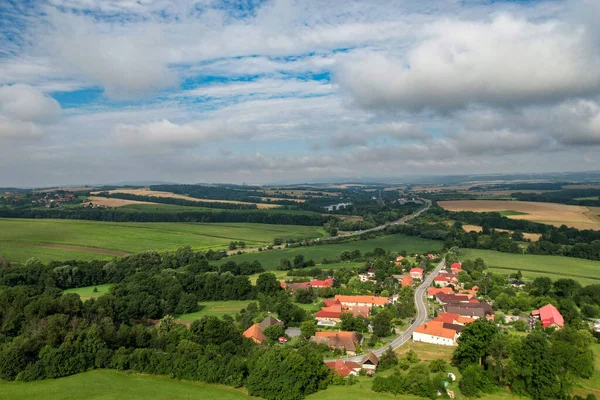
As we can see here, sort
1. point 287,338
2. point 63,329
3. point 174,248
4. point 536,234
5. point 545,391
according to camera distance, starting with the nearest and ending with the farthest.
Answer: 1. point 545,391
2. point 63,329
3. point 287,338
4. point 174,248
5. point 536,234

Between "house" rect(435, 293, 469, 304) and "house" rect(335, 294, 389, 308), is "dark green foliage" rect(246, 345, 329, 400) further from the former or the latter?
"house" rect(435, 293, 469, 304)

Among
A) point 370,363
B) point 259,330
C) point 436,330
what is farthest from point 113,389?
point 436,330

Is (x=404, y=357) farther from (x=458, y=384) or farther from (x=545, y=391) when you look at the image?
(x=545, y=391)

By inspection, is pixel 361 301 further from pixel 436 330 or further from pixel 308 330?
pixel 308 330

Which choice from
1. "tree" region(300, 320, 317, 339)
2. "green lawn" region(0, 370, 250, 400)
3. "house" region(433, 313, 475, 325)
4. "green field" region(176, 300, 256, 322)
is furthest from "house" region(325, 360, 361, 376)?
"green field" region(176, 300, 256, 322)

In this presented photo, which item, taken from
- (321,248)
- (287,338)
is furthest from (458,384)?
(321,248)

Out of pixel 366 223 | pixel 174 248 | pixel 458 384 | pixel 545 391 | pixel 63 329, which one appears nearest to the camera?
pixel 545 391

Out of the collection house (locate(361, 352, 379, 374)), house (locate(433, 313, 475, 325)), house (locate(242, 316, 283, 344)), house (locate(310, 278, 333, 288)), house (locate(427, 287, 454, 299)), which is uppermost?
house (locate(242, 316, 283, 344))
